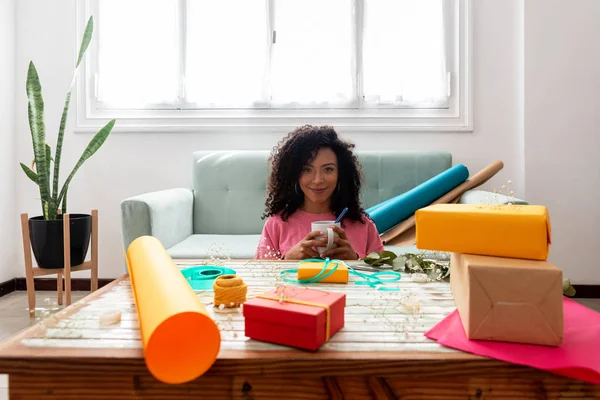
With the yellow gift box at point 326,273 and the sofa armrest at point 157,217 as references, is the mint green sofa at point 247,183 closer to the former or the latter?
the sofa armrest at point 157,217

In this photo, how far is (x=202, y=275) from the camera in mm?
1067

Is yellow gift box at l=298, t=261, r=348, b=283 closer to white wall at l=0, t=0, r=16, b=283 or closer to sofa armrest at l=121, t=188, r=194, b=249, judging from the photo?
sofa armrest at l=121, t=188, r=194, b=249

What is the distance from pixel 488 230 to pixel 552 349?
0.65ft

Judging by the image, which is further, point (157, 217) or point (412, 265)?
point (157, 217)

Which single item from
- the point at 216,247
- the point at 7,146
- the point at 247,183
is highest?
the point at 7,146

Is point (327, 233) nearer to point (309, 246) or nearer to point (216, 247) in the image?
point (309, 246)

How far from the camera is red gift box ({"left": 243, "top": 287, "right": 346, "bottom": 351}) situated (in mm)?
641

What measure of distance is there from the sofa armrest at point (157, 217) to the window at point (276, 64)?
2.74 ft

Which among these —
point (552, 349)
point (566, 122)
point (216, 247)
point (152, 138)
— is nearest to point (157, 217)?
point (216, 247)

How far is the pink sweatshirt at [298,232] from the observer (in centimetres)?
174

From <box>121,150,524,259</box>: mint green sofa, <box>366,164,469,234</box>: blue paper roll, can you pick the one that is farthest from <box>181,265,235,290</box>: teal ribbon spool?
<box>121,150,524,259</box>: mint green sofa

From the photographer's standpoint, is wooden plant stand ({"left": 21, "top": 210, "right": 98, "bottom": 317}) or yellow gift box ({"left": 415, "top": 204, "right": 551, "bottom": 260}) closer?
yellow gift box ({"left": 415, "top": 204, "right": 551, "bottom": 260})

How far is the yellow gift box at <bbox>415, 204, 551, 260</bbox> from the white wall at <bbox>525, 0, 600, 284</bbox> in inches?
96.3

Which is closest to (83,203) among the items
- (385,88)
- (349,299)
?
(385,88)
